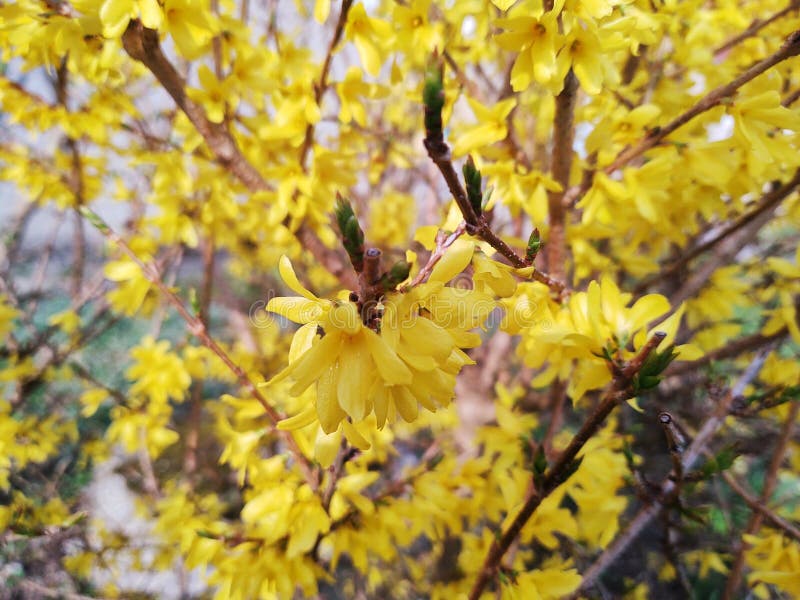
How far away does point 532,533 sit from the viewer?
107 cm

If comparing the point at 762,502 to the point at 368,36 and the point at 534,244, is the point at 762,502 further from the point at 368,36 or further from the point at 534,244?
the point at 368,36

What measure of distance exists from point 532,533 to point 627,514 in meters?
2.50

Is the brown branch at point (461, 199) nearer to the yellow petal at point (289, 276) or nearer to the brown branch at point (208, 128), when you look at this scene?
the yellow petal at point (289, 276)

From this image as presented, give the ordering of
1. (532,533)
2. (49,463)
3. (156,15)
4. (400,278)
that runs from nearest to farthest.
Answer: (400,278) → (156,15) → (532,533) → (49,463)

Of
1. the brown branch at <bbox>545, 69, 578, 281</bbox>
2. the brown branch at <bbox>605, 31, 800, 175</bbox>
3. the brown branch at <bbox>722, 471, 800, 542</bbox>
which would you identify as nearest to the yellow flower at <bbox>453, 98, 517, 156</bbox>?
the brown branch at <bbox>545, 69, 578, 281</bbox>

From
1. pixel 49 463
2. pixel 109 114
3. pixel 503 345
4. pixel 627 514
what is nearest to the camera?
pixel 109 114

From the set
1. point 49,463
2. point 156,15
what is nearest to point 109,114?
point 156,15

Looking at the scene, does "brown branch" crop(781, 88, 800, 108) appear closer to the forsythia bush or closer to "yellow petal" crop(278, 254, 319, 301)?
the forsythia bush

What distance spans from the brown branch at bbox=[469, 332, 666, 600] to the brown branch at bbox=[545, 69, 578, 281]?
17.8 inches

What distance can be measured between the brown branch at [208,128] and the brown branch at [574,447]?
748 millimetres

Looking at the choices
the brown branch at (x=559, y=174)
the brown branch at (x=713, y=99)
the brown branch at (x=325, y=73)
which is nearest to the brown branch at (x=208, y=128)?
the brown branch at (x=325, y=73)

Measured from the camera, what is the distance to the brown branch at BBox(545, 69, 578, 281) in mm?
960

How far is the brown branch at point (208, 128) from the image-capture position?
101 centimetres

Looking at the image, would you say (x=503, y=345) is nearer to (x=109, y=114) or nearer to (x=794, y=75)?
(x=794, y=75)
